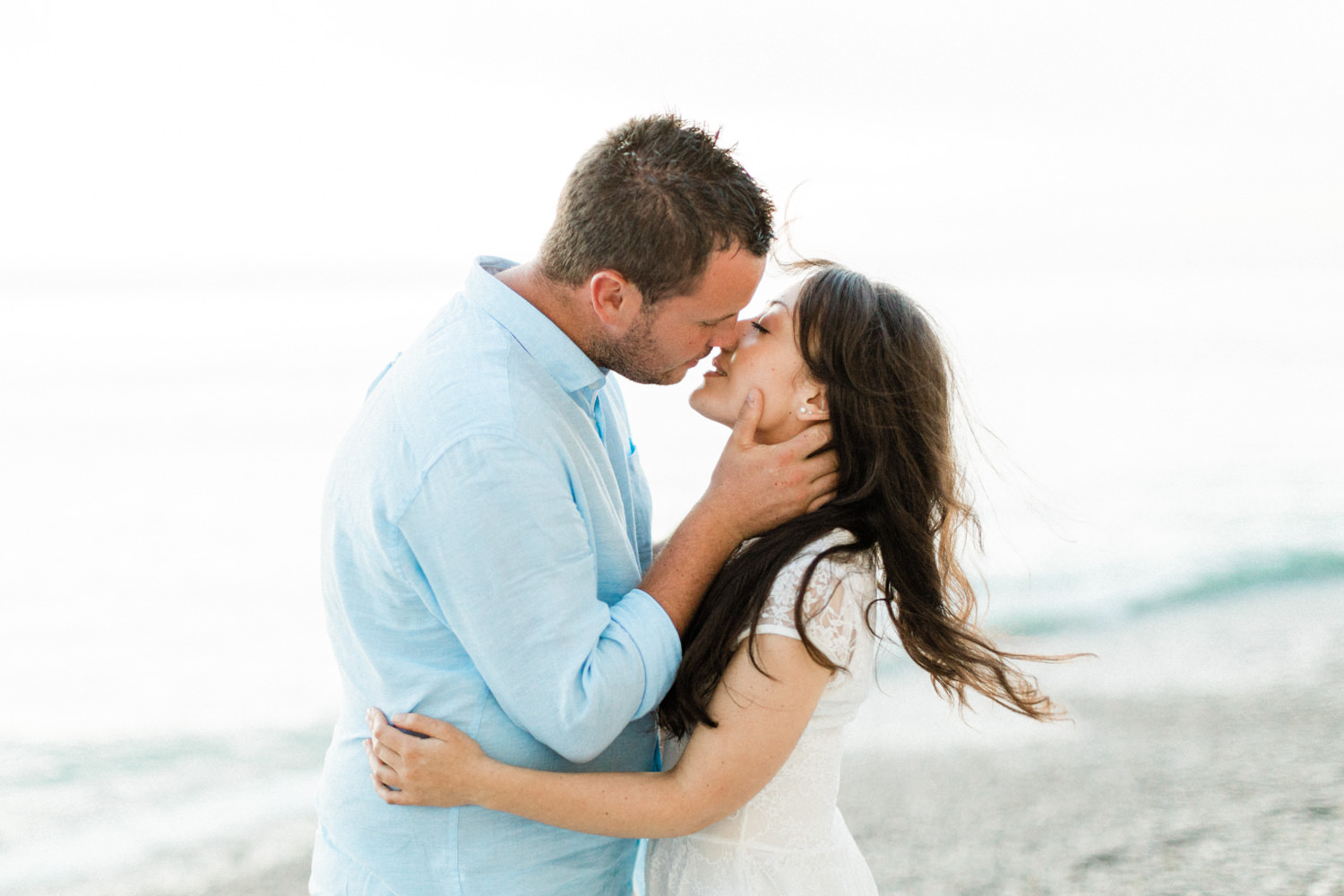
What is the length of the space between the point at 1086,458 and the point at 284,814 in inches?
432

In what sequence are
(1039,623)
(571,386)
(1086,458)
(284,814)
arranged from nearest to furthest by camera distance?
(571,386), (284,814), (1039,623), (1086,458)

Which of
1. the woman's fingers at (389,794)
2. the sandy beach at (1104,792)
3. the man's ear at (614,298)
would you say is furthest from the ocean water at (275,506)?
the woman's fingers at (389,794)

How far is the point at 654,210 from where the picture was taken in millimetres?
1801

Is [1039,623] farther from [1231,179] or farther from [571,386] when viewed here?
[1231,179]

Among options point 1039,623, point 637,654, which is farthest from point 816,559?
point 1039,623

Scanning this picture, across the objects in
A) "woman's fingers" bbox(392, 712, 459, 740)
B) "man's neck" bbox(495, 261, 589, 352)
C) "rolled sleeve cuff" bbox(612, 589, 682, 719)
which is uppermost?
"man's neck" bbox(495, 261, 589, 352)

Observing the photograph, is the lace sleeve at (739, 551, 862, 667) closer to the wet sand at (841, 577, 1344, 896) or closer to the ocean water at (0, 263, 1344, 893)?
the ocean water at (0, 263, 1344, 893)

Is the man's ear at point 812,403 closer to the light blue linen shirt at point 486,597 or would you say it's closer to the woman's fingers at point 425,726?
the light blue linen shirt at point 486,597

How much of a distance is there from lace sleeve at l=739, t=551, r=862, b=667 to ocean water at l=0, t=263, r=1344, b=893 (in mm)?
579

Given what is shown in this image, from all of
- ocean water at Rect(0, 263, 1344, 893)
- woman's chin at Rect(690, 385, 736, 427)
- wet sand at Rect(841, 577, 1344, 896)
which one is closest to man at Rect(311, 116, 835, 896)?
woman's chin at Rect(690, 385, 736, 427)

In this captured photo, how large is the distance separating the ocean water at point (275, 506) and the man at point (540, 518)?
73cm

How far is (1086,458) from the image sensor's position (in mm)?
13430

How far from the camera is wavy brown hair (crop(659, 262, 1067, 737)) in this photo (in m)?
1.89

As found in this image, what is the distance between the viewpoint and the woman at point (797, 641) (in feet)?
5.79
